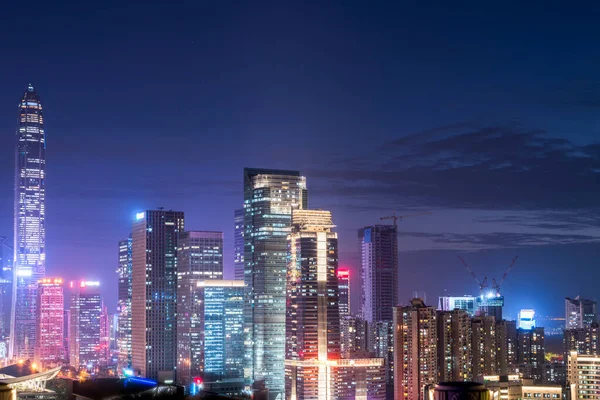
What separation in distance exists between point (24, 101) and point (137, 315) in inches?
984

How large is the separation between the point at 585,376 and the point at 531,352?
54.9ft

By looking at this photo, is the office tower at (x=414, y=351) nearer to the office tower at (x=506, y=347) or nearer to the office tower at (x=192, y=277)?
the office tower at (x=506, y=347)

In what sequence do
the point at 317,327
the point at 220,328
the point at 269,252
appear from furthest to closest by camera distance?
1. the point at 220,328
2. the point at 269,252
3. the point at 317,327

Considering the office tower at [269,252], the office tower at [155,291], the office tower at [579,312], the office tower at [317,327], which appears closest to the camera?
the office tower at [317,327]

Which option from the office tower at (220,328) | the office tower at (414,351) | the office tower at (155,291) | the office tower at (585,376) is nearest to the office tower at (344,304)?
the office tower at (220,328)

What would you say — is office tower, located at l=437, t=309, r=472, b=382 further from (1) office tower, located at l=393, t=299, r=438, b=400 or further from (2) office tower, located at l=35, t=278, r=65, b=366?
(2) office tower, located at l=35, t=278, r=65, b=366

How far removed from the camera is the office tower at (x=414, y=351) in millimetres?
43206

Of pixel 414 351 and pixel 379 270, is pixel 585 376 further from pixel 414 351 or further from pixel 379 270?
pixel 379 270

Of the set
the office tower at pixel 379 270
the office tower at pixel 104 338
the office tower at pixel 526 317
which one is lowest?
the office tower at pixel 104 338

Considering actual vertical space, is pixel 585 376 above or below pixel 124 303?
below

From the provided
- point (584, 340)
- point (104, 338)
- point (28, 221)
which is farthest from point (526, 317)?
point (28, 221)

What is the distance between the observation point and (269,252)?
59438mm

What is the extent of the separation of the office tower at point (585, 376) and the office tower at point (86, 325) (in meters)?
49.0

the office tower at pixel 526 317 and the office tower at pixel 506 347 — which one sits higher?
the office tower at pixel 526 317
